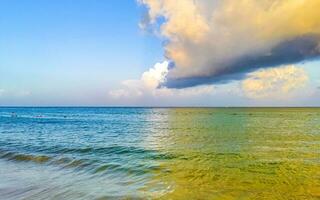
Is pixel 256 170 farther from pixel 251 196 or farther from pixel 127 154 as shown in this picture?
pixel 127 154

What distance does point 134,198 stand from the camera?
1073 cm

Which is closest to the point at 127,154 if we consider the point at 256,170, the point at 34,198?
the point at 256,170

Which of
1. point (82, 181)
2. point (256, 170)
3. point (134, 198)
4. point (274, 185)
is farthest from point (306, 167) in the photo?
point (82, 181)

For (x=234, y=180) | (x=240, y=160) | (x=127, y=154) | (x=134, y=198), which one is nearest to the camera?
(x=134, y=198)

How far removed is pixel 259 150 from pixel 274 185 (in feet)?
34.7

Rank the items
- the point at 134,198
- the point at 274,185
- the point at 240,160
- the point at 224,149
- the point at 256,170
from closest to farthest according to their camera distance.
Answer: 1. the point at 134,198
2. the point at 274,185
3. the point at 256,170
4. the point at 240,160
5. the point at 224,149

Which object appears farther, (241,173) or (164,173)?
(164,173)

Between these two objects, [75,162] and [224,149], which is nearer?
[75,162]

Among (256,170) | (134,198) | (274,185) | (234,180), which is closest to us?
(134,198)

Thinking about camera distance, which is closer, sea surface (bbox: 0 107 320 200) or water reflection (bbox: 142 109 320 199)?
water reflection (bbox: 142 109 320 199)

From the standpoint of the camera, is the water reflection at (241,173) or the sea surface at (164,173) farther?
the sea surface at (164,173)

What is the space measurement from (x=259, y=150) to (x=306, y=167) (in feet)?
21.1

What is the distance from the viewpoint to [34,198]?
1106 cm

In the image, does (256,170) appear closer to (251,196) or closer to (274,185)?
(274,185)
